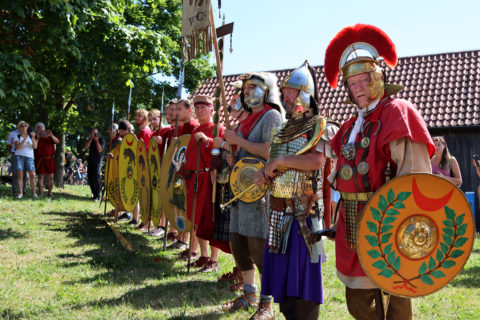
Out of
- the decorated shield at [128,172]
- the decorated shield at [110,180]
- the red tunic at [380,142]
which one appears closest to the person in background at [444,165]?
the decorated shield at [128,172]

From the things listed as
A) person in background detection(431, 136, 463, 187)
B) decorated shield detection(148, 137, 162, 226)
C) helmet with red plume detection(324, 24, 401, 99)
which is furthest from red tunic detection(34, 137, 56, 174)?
helmet with red plume detection(324, 24, 401, 99)

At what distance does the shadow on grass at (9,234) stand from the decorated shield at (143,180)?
181 cm

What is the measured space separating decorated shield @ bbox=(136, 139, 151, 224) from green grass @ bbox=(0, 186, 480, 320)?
448 millimetres

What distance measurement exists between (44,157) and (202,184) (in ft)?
26.8

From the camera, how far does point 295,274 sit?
110 inches

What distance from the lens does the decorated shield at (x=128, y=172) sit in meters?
6.72

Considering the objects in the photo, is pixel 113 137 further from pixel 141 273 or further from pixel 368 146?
pixel 368 146

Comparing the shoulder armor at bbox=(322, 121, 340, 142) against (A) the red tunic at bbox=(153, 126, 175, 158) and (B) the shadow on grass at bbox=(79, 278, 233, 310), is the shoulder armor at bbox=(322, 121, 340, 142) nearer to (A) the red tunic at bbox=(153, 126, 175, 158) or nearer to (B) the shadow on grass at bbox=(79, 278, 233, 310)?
(B) the shadow on grass at bbox=(79, 278, 233, 310)

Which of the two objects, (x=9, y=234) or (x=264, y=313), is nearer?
(x=264, y=313)

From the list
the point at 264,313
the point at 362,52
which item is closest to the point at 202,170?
the point at 264,313

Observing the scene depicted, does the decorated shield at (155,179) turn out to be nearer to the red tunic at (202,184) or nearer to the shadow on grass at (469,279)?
the red tunic at (202,184)

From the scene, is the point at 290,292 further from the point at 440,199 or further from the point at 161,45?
the point at 161,45

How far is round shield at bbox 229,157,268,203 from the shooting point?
3.46 m

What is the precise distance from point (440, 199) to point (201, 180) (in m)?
3.26
